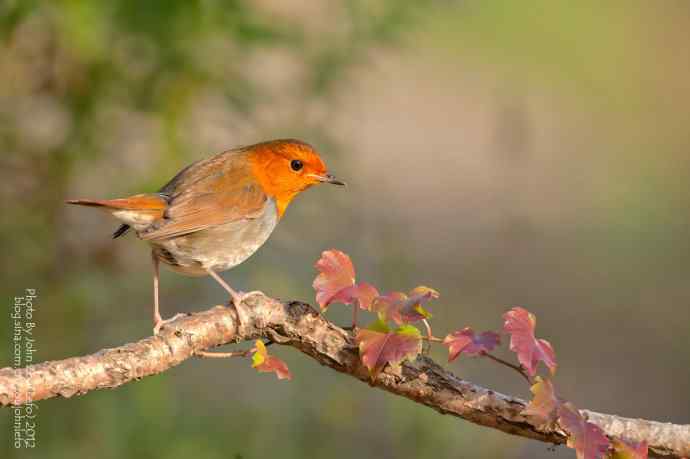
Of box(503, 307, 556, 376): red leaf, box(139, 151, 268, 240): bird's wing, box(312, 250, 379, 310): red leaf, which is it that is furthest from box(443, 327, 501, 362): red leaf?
box(139, 151, 268, 240): bird's wing

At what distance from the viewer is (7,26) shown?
12.9 feet

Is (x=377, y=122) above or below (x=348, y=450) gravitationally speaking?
above

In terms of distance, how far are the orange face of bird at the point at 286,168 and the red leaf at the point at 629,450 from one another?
1854 mm

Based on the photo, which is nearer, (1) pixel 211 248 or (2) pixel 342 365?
(2) pixel 342 365

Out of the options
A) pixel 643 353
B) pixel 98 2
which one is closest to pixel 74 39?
pixel 98 2

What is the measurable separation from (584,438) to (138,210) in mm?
1853

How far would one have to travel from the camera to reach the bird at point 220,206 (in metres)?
3.54

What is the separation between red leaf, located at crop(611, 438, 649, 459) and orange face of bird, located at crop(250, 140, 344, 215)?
73.0 inches

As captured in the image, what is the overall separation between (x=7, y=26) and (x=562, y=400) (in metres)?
2.62

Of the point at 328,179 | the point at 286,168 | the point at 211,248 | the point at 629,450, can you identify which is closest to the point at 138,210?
the point at 211,248

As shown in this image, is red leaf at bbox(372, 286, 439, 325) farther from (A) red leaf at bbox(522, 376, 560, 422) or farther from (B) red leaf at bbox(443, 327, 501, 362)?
(A) red leaf at bbox(522, 376, 560, 422)

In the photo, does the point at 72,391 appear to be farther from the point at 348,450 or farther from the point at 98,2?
the point at 348,450

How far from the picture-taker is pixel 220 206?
12.5 feet

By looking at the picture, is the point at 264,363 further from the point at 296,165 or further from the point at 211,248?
the point at 296,165
